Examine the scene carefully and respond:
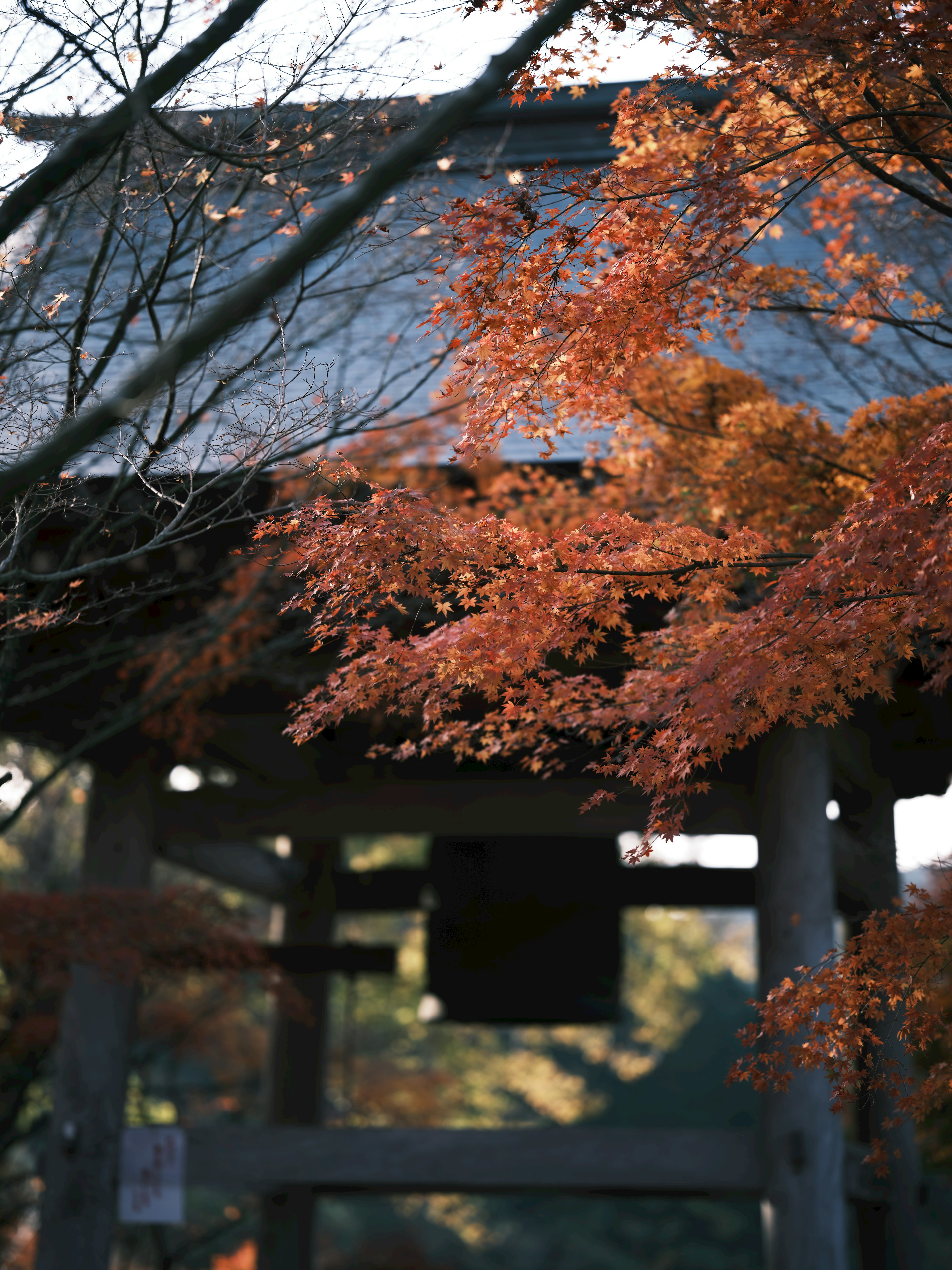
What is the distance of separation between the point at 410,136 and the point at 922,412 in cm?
334

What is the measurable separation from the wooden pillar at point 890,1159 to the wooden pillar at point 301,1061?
4672 mm

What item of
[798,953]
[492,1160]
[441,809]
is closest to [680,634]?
[798,953]

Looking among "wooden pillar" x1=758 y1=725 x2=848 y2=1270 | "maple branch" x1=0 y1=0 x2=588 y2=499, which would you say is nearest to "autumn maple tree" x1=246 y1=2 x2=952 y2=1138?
"maple branch" x1=0 y1=0 x2=588 y2=499

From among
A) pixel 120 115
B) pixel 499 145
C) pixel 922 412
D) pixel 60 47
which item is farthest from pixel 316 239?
pixel 499 145

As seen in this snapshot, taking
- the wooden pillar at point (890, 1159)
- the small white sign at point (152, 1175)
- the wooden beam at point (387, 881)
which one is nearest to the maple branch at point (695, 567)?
the wooden pillar at point (890, 1159)

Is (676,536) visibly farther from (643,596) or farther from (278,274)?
(278,274)

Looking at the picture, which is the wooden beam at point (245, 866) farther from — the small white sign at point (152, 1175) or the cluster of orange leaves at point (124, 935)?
the small white sign at point (152, 1175)

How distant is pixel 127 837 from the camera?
7.88 m

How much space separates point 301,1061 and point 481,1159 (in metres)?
4.00

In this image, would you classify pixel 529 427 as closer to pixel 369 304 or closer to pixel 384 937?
pixel 369 304

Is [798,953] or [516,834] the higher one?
[516,834]

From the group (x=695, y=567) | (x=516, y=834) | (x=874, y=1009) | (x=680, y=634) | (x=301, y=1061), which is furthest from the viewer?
(x=301, y=1061)

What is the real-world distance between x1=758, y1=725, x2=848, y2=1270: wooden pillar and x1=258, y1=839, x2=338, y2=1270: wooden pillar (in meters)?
4.47

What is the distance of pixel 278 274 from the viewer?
89.0 inches
